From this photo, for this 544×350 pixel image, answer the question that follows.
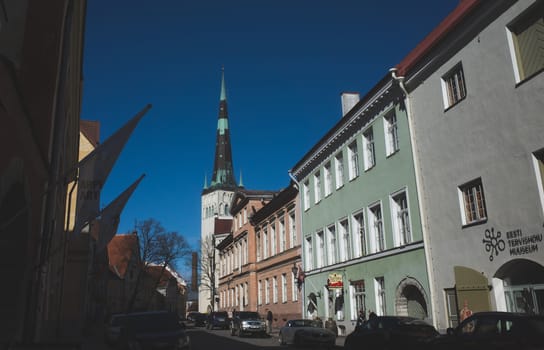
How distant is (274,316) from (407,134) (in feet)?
78.1

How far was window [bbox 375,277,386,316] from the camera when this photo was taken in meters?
22.6

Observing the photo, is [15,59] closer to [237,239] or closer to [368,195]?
[368,195]

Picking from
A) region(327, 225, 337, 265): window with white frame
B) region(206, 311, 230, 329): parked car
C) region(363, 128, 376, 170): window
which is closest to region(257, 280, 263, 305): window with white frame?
region(206, 311, 230, 329): parked car

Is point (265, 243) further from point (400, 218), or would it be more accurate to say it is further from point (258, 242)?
point (400, 218)

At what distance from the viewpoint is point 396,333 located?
45.6ft

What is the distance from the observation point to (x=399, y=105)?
69.4 ft

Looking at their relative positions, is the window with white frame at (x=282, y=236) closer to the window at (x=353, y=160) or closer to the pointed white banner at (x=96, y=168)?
the window at (x=353, y=160)

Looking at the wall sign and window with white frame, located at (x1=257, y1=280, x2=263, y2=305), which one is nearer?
the wall sign

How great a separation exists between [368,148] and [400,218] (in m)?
4.65

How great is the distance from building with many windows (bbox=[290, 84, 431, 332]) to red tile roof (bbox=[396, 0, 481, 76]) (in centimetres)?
101

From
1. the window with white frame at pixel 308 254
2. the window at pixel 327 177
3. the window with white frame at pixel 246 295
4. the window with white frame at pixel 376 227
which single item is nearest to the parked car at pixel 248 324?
the window with white frame at pixel 308 254

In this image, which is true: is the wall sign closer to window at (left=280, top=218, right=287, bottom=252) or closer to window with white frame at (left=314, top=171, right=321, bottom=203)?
window with white frame at (left=314, top=171, right=321, bottom=203)

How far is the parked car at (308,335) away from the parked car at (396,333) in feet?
20.0

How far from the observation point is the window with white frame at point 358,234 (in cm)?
2514
